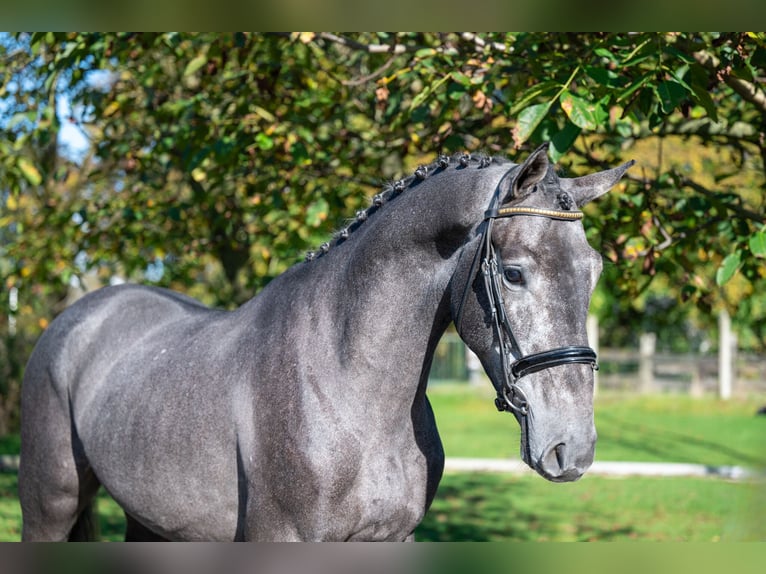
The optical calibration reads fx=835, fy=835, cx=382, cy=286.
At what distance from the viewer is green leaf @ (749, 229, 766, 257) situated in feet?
12.5

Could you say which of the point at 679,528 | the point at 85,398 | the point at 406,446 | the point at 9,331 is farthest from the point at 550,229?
the point at 9,331

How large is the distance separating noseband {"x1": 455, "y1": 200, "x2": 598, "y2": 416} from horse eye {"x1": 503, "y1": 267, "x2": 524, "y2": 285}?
0.07ft

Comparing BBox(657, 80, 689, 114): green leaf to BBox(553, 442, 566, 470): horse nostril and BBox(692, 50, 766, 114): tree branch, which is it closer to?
BBox(692, 50, 766, 114): tree branch

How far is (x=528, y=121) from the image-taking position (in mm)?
3283

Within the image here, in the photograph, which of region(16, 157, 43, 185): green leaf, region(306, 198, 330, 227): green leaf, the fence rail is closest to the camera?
region(16, 157, 43, 185): green leaf

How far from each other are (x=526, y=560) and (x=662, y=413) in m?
21.2

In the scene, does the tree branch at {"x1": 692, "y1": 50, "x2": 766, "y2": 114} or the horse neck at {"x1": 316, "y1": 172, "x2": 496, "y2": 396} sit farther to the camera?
the tree branch at {"x1": 692, "y1": 50, "x2": 766, "y2": 114}

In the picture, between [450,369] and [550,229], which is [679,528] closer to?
[550,229]

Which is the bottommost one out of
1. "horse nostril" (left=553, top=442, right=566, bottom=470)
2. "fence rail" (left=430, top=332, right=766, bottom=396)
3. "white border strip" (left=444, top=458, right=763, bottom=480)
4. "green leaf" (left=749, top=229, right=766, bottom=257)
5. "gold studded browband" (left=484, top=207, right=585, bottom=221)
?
"fence rail" (left=430, top=332, right=766, bottom=396)

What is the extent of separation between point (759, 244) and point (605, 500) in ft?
21.0

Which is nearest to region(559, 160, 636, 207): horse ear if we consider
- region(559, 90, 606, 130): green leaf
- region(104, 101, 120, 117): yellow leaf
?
region(559, 90, 606, 130): green leaf

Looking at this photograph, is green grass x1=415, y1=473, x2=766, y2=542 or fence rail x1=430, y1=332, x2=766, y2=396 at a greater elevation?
green grass x1=415, y1=473, x2=766, y2=542

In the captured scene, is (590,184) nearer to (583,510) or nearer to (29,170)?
(29,170)

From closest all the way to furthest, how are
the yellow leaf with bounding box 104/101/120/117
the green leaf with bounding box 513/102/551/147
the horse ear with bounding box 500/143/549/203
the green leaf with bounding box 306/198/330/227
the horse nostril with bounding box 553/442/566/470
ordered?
the horse nostril with bounding box 553/442/566/470 < the horse ear with bounding box 500/143/549/203 < the green leaf with bounding box 513/102/551/147 < the green leaf with bounding box 306/198/330/227 < the yellow leaf with bounding box 104/101/120/117
